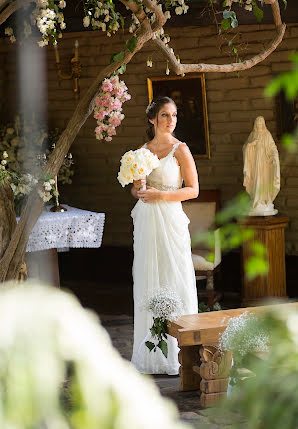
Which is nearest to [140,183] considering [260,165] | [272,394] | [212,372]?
[212,372]

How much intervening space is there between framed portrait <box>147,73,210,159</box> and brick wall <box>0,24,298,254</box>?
0.07 m

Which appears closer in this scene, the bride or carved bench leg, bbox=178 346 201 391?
carved bench leg, bbox=178 346 201 391

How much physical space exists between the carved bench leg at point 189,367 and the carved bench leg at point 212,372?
0.74 feet

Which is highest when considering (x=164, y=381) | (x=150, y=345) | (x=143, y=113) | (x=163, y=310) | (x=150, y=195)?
(x=143, y=113)

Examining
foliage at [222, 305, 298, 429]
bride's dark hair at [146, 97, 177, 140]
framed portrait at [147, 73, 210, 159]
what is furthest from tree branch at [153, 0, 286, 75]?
foliage at [222, 305, 298, 429]

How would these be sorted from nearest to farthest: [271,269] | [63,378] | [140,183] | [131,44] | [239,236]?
[63,378] < [239,236] < [131,44] < [140,183] < [271,269]

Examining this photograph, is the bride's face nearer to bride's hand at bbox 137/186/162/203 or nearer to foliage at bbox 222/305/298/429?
bride's hand at bbox 137/186/162/203

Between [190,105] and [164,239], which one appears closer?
[164,239]

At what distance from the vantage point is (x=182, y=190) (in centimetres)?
488

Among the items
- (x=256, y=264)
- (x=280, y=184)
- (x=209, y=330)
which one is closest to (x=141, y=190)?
(x=209, y=330)

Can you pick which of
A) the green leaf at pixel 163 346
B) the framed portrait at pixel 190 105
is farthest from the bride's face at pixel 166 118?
the framed portrait at pixel 190 105

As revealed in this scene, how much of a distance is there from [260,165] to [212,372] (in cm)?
291

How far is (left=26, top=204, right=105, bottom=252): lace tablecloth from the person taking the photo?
573cm

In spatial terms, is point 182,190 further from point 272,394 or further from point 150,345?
point 272,394
